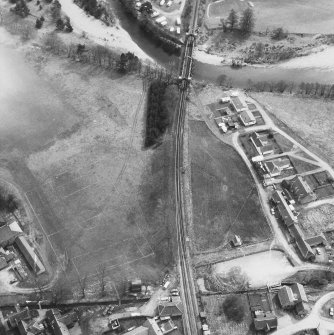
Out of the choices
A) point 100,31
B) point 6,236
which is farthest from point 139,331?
point 100,31

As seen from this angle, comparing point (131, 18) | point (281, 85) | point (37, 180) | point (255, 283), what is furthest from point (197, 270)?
point (131, 18)

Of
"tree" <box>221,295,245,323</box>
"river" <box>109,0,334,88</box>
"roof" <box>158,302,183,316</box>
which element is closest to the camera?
"roof" <box>158,302,183,316</box>

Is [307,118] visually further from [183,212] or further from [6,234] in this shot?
[6,234]

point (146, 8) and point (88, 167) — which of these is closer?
point (88, 167)

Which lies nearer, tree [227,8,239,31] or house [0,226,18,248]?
house [0,226,18,248]

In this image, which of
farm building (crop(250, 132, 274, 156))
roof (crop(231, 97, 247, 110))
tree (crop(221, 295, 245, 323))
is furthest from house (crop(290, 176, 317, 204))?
tree (crop(221, 295, 245, 323))

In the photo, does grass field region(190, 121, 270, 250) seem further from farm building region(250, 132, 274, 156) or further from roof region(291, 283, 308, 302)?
roof region(291, 283, 308, 302)
